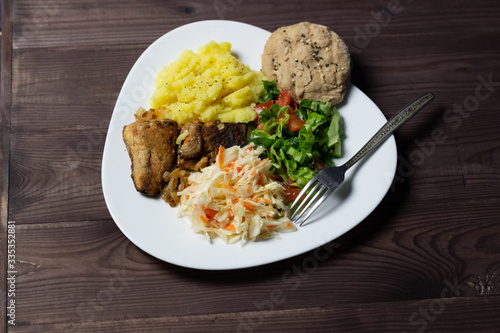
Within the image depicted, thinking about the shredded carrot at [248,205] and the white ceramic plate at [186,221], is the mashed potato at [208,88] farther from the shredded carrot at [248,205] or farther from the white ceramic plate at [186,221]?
the shredded carrot at [248,205]

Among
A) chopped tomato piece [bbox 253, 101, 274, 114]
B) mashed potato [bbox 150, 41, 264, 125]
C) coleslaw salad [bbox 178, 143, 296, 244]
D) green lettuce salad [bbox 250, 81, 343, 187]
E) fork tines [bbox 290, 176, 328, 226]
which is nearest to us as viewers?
coleslaw salad [bbox 178, 143, 296, 244]

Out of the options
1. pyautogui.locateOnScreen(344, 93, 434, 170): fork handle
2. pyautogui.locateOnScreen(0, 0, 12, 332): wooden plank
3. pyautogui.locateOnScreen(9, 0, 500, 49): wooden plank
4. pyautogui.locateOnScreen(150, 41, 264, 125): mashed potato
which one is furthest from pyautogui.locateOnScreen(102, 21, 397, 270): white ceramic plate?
pyautogui.locateOnScreen(0, 0, 12, 332): wooden plank

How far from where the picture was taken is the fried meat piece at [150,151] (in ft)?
12.4

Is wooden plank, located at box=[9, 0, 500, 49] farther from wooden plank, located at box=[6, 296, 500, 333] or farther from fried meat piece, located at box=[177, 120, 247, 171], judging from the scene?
wooden plank, located at box=[6, 296, 500, 333]

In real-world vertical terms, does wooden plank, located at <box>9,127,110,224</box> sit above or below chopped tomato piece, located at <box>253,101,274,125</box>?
below

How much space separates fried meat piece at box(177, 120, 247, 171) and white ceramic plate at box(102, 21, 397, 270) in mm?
435

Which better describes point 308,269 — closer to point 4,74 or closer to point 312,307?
point 312,307

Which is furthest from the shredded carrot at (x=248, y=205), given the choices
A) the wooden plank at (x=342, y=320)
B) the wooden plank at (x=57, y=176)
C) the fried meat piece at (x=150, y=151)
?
the wooden plank at (x=57, y=176)

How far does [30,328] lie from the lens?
150 inches

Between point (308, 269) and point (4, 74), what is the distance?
3.47 metres

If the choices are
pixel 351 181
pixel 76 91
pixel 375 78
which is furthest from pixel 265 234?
pixel 76 91

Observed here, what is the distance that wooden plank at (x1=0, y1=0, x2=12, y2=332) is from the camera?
391 cm

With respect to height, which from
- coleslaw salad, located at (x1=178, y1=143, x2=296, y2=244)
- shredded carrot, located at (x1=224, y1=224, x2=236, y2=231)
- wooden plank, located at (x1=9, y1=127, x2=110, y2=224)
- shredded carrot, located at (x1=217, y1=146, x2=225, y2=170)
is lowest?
wooden plank, located at (x1=9, y1=127, x2=110, y2=224)

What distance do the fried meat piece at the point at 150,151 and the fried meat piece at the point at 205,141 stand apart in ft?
0.42
